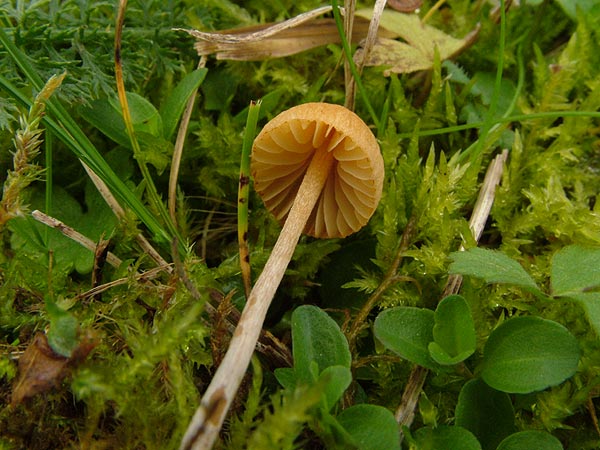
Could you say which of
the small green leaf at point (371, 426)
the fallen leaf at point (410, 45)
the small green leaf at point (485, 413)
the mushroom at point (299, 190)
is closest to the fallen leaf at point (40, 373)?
the mushroom at point (299, 190)

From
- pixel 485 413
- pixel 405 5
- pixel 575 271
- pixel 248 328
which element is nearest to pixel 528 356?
pixel 485 413

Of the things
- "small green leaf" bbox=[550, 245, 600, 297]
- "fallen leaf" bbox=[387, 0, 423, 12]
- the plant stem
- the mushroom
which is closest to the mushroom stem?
the mushroom

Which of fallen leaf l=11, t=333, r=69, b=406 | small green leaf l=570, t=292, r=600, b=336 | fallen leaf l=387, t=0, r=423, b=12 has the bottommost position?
fallen leaf l=11, t=333, r=69, b=406

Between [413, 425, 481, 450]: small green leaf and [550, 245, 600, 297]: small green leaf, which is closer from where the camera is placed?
[413, 425, 481, 450]: small green leaf

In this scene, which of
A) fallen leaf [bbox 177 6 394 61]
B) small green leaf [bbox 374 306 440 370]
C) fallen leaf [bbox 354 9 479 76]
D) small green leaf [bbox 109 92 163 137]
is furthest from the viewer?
fallen leaf [bbox 354 9 479 76]

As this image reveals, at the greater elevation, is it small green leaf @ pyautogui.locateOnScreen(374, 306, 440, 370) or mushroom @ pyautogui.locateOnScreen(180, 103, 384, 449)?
mushroom @ pyautogui.locateOnScreen(180, 103, 384, 449)

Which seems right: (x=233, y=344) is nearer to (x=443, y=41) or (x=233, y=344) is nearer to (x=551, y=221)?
(x=551, y=221)

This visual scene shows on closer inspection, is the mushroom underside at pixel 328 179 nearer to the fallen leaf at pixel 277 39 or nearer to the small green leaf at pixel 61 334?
the fallen leaf at pixel 277 39

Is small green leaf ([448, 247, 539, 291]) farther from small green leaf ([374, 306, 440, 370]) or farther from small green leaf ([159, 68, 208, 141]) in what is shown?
small green leaf ([159, 68, 208, 141])
